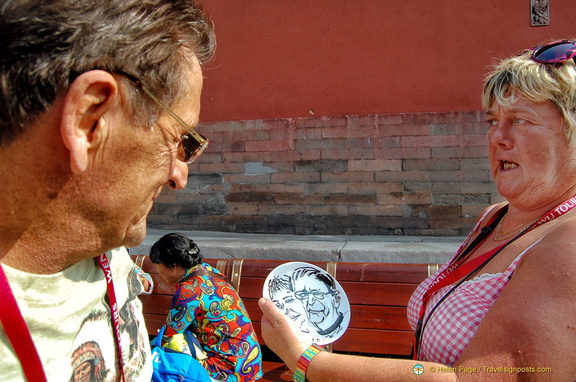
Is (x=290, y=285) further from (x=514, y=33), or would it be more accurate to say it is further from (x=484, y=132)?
(x=514, y=33)

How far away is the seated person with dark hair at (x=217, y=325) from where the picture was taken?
8.71 ft

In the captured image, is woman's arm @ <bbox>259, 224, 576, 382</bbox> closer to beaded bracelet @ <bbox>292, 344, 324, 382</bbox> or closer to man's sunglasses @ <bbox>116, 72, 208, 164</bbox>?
beaded bracelet @ <bbox>292, 344, 324, 382</bbox>

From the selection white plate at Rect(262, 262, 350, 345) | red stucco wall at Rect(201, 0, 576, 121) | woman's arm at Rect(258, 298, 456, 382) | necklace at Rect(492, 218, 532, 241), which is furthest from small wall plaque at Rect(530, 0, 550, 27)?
woman's arm at Rect(258, 298, 456, 382)

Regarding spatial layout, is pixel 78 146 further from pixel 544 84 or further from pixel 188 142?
pixel 544 84

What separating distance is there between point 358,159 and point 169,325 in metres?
3.39

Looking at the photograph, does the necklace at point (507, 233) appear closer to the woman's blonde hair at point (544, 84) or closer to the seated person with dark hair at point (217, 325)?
the woman's blonde hair at point (544, 84)

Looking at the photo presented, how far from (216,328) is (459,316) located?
157 centimetres

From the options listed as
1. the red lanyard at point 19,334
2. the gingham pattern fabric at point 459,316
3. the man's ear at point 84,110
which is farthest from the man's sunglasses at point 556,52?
the red lanyard at point 19,334

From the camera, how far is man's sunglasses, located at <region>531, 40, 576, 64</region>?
1598 millimetres

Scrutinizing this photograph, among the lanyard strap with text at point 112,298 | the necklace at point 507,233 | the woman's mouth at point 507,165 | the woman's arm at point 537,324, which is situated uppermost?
the lanyard strap with text at point 112,298

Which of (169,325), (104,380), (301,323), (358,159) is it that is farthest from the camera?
(358,159)

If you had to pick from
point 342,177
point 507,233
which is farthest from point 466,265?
point 342,177

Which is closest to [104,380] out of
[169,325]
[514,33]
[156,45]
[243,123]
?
[156,45]

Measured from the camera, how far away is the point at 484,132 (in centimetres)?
512
